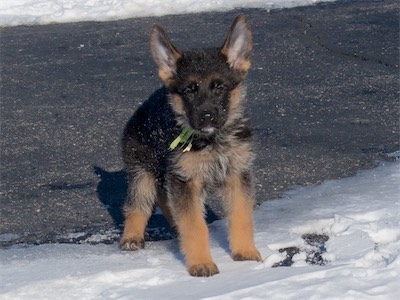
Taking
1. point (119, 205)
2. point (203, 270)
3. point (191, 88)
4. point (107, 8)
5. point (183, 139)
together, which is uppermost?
point (191, 88)

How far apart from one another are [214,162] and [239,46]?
2.50ft

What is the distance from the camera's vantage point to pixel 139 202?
20.7 ft

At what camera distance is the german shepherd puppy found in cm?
574

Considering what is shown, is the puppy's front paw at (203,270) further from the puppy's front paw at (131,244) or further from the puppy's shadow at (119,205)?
the puppy's shadow at (119,205)

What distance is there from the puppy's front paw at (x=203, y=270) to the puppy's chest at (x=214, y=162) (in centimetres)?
50

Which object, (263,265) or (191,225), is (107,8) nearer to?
(191,225)

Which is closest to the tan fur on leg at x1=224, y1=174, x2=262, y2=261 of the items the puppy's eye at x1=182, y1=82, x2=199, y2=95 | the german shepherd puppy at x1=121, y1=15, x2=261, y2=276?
the german shepherd puppy at x1=121, y1=15, x2=261, y2=276

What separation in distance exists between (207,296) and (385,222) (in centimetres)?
151

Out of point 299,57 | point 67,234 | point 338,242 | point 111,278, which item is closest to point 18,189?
point 67,234

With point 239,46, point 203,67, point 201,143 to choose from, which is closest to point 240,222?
point 201,143

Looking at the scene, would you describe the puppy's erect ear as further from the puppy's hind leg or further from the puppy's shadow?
the puppy's shadow

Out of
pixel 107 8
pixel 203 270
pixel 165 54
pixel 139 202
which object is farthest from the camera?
pixel 107 8

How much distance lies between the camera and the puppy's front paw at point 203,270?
5.65 metres

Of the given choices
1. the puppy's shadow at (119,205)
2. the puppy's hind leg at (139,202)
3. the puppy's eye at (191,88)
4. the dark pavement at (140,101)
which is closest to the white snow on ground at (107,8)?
the dark pavement at (140,101)
